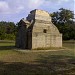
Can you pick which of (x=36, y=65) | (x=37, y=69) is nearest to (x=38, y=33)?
(x=36, y=65)

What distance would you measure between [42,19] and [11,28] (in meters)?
57.3

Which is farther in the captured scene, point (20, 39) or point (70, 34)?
point (70, 34)

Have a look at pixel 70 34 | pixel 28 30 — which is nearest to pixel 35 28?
pixel 28 30

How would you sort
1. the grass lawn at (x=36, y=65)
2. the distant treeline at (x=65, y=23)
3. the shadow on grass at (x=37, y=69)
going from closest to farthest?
the shadow on grass at (x=37, y=69) → the grass lawn at (x=36, y=65) → the distant treeline at (x=65, y=23)

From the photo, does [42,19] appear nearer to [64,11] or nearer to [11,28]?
[64,11]

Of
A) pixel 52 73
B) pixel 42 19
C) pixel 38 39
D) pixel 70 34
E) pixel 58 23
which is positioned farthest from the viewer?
pixel 58 23

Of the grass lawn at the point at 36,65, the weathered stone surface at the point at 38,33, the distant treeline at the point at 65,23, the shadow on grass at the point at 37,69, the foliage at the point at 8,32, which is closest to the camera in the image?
the shadow on grass at the point at 37,69

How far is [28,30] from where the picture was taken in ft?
90.2

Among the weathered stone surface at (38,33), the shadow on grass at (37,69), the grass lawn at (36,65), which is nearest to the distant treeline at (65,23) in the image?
the weathered stone surface at (38,33)

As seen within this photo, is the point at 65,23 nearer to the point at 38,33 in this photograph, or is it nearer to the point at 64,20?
the point at 64,20

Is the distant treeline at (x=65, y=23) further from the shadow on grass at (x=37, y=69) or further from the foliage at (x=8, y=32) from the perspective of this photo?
the shadow on grass at (x=37, y=69)

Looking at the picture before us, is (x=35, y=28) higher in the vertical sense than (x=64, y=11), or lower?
lower

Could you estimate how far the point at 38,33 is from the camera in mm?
26203

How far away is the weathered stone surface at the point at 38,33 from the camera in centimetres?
2600
